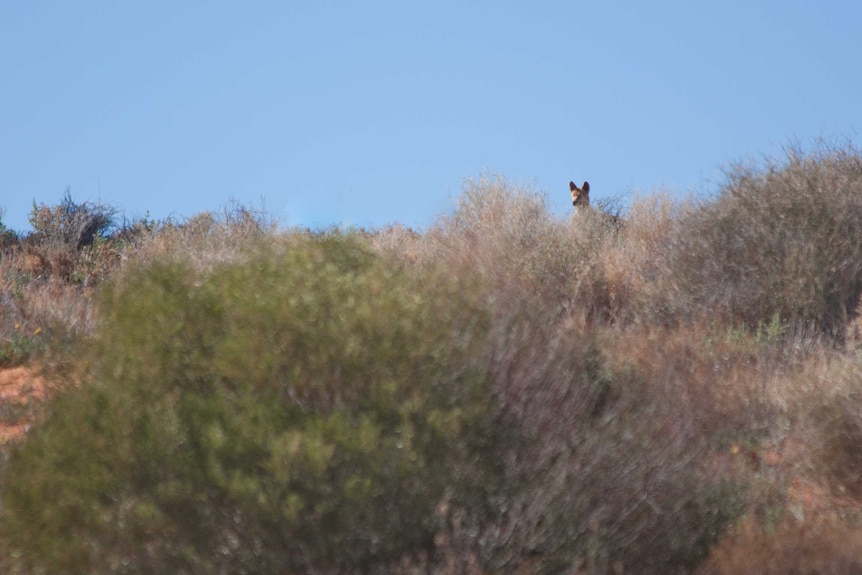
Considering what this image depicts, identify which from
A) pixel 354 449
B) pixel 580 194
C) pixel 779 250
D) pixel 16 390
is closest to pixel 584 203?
pixel 580 194

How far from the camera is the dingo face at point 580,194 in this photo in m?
20.4

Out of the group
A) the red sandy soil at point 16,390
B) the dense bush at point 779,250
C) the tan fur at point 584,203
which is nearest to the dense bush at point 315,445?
the red sandy soil at point 16,390

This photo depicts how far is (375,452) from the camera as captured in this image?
5102 millimetres

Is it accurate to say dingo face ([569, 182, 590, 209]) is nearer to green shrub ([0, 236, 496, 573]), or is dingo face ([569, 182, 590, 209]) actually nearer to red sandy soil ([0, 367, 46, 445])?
red sandy soil ([0, 367, 46, 445])

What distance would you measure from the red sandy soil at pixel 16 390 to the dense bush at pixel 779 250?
844 centimetres

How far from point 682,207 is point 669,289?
2567 mm

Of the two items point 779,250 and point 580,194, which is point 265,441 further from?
point 580,194

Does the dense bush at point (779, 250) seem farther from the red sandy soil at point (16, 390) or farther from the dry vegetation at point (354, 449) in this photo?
the red sandy soil at point (16, 390)

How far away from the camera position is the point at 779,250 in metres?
13.9

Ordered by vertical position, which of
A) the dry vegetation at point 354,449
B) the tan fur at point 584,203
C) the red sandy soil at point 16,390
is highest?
the tan fur at point 584,203

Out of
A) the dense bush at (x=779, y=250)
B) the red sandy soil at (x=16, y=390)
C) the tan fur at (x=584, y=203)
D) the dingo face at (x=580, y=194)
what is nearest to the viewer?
the red sandy soil at (x=16, y=390)

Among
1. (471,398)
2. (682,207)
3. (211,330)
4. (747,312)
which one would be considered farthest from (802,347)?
(211,330)

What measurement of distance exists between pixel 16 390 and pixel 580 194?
13112mm

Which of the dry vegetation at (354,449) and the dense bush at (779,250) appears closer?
the dry vegetation at (354,449)
